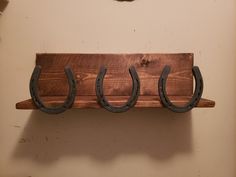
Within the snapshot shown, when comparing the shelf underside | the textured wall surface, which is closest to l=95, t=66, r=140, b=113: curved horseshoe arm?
the shelf underside

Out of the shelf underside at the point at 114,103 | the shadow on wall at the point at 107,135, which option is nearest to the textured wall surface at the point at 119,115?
the shadow on wall at the point at 107,135

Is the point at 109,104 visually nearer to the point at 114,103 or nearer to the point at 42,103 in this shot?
the point at 114,103

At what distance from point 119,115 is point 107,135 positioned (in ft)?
0.26

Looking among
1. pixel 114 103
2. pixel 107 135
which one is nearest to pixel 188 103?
pixel 114 103

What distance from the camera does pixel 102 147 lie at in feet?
2.98

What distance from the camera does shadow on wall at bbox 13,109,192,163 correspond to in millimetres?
902

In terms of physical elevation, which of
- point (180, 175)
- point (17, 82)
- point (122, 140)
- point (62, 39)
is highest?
point (62, 39)

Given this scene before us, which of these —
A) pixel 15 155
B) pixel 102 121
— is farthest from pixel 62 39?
pixel 15 155

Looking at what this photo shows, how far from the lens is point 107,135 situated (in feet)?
2.98

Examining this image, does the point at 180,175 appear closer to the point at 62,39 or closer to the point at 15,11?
the point at 62,39

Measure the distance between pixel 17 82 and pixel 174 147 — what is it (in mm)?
561

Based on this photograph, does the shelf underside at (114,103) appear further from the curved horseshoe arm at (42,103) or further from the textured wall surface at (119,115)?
the textured wall surface at (119,115)

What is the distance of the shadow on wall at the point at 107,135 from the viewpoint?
0.90m

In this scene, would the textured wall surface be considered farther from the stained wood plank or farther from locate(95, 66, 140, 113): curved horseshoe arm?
locate(95, 66, 140, 113): curved horseshoe arm
